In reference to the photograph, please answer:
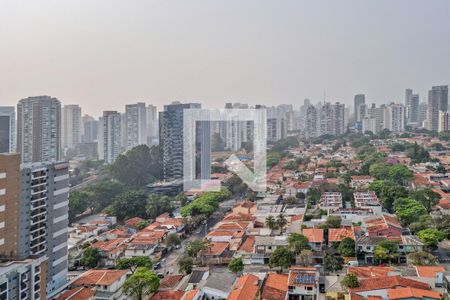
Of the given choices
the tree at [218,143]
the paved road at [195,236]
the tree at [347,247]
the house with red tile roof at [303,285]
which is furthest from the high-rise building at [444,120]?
the house with red tile roof at [303,285]

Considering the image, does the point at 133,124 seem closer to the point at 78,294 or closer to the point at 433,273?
the point at 78,294

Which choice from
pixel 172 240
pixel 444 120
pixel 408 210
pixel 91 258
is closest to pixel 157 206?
pixel 172 240

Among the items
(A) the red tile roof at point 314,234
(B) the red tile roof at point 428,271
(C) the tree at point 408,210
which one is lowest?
(B) the red tile roof at point 428,271

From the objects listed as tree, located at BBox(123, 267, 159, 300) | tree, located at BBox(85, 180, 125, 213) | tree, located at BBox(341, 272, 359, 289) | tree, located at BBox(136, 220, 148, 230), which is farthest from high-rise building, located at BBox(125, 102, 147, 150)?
tree, located at BBox(341, 272, 359, 289)

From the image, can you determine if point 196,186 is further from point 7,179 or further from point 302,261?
point 7,179

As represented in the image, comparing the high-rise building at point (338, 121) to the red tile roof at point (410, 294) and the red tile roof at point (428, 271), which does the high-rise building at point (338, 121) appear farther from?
the red tile roof at point (410, 294)

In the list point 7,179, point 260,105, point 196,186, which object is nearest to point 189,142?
point 196,186
